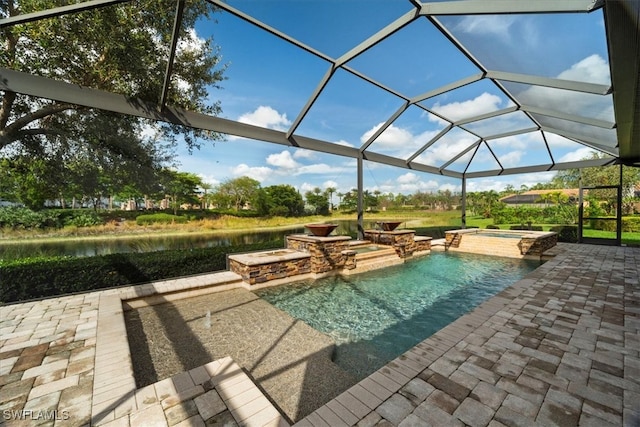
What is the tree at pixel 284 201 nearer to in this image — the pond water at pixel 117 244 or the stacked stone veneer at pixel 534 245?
the pond water at pixel 117 244

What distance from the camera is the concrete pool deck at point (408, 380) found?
6.35 ft

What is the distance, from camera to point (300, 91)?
6430 millimetres

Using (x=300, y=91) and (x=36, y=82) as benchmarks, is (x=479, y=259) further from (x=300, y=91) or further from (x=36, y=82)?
(x=36, y=82)

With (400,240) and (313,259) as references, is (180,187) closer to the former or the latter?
(313,259)

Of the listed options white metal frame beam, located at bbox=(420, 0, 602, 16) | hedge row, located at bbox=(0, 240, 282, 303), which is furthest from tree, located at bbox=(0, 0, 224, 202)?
white metal frame beam, located at bbox=(420, 0, 602, 16)

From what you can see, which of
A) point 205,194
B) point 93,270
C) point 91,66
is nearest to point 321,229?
point 205,194

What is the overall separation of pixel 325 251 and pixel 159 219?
430 centimetres

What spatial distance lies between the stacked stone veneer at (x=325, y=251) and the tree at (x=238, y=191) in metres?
2.59

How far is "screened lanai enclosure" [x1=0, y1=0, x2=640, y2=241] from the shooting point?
3629 mm

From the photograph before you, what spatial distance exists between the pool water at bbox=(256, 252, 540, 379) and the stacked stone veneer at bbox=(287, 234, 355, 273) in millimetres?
404

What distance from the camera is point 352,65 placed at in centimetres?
561

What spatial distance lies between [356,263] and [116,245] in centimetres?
606

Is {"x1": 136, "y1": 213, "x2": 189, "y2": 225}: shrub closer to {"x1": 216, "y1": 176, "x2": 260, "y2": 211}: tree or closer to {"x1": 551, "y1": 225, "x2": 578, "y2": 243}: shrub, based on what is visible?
{"x1": 216, "y1": 176, "x2": 260, "y2": 211}: tree

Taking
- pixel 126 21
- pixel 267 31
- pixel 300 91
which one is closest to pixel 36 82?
pixel 126 21
